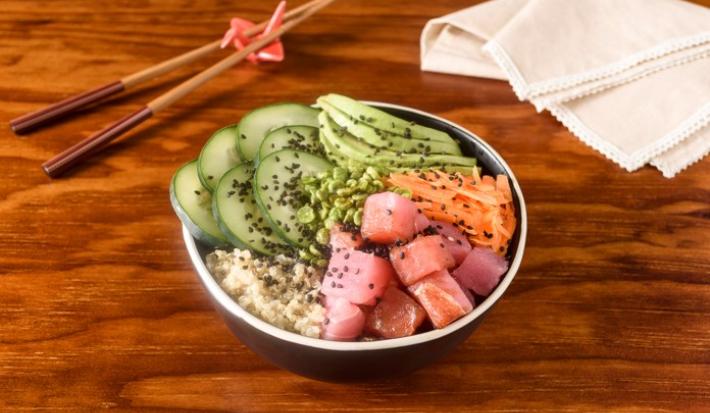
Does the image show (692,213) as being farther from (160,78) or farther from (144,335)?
(160,78)

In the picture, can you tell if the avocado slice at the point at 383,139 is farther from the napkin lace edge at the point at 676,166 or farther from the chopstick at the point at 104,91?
the chopstick at the point at 104,91

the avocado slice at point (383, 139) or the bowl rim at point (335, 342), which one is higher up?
the avocado slice at point (383, 139)

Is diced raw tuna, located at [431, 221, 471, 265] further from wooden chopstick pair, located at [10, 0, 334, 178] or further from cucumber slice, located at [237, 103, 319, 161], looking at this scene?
wooden chopstick pair, located at [10, 0, 334, 178]

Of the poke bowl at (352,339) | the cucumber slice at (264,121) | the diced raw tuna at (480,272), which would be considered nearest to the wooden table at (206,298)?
the poke bowl at (352,339)

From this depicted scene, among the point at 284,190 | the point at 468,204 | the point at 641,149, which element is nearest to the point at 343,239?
the point at 284,190

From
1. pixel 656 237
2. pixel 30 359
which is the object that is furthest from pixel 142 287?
pixel 656 237

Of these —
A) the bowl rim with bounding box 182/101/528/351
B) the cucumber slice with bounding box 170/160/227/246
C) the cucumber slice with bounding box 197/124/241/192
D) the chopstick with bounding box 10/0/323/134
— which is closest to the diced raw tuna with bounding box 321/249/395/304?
the bowl rim with bounding box 182/101/528/351
